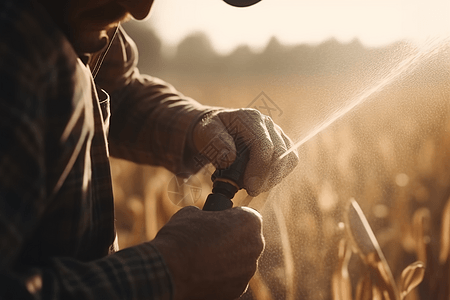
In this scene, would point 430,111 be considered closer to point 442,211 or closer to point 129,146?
point 442,211

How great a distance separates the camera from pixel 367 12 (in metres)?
1.42

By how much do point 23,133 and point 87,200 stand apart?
0.19 metres

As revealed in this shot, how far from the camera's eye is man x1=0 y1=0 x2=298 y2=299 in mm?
416

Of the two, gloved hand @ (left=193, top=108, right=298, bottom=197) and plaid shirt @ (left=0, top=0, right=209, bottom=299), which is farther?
gloved hand @ (left=193, top=108, right=298, bottom=197)

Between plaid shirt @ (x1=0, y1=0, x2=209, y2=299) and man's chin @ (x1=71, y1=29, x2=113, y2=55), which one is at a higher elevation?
man's chin @ (x1=71, y1=29, x2=113, y2=55)

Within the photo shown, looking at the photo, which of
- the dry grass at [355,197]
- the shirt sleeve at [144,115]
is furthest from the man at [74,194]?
the dry grass at [355,197]

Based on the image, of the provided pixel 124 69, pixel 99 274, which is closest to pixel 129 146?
pixel 124 69

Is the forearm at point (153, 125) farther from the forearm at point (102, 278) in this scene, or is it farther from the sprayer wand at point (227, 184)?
the forearm at point (102, 278)

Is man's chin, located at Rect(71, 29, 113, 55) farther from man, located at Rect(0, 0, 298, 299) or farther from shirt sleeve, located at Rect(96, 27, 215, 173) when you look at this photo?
shirt sleeve, located at Rect(96, 27, 215, 173)

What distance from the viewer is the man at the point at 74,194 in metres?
→ 0.42

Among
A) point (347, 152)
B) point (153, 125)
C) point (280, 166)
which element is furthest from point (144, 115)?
point (347, 152)

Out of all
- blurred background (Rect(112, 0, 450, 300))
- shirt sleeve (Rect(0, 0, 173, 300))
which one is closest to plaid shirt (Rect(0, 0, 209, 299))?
shirt sleeve (Rect(0, 0, 173, 300))

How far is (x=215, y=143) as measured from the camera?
851 mm

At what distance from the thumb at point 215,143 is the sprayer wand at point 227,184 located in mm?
16
